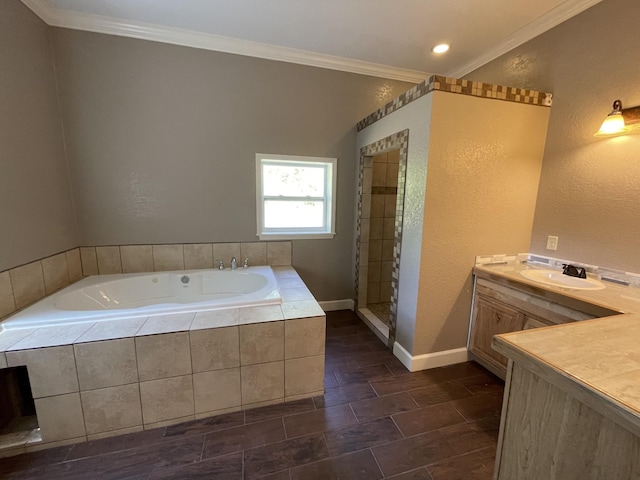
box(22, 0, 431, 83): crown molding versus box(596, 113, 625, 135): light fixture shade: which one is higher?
box(22, 0, 431, 83): crown molding

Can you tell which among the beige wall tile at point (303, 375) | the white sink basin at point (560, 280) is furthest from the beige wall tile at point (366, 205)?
the beige wall tile at point (303, 375)

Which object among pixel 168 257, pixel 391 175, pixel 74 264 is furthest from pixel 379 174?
pixel 74 264

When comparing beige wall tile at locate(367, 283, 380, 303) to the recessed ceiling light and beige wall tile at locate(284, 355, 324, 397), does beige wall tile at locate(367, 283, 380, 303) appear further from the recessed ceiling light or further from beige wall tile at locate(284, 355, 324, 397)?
the recessed ceiling light

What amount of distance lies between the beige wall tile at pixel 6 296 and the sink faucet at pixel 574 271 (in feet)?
12.6

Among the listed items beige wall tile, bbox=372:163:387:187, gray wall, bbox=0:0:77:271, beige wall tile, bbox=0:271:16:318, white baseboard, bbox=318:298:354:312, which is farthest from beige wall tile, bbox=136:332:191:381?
beige wall tile, bbox=372:163:387:187

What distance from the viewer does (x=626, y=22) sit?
1625mm

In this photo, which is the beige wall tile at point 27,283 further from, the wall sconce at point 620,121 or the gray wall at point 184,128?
the wall sconce at point 620,121

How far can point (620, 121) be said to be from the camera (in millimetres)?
1560

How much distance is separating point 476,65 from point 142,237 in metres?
3.83

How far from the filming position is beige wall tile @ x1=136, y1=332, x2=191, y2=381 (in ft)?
4.79

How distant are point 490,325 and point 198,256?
2743 millimetres

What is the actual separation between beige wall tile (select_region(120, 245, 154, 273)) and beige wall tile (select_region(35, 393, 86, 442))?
4.45ft

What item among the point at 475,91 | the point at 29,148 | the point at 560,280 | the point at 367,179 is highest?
the point at 475,91

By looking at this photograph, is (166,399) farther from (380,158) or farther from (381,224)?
(380,158)
